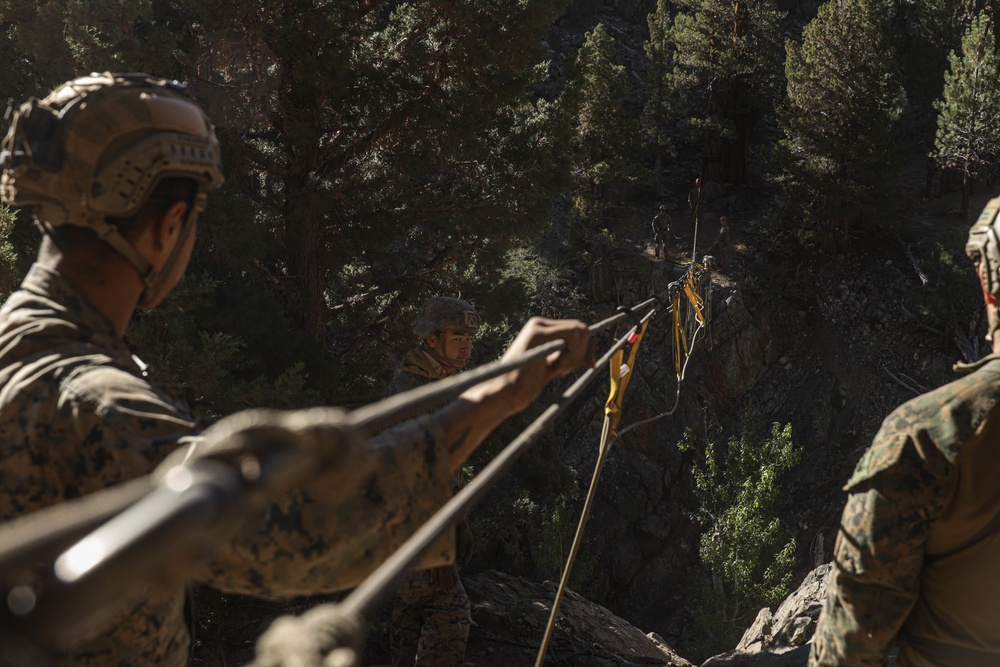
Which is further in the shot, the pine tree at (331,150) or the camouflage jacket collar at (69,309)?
the pine tree at (331,150)

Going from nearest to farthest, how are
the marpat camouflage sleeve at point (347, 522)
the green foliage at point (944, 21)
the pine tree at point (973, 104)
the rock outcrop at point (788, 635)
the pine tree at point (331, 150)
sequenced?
the marpat camouflage sleeve at point (347, 522)
the rock outcrop at point (788, 635)
the pine tree at point (331, 150)
the pine tree at point (973, 104)
the green foliage at point (944, 21)

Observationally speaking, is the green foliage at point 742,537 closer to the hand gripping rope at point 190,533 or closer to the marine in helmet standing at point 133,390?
the marine in helmet standing at point 133,390

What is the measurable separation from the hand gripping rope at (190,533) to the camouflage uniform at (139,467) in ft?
0.35

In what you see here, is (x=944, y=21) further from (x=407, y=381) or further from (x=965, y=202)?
(x=407, y=381)

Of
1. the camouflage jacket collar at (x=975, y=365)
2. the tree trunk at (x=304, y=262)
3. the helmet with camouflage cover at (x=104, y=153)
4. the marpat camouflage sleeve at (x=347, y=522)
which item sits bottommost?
the tree trunk at (x=304, y=262)

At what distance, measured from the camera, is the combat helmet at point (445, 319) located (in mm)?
5320

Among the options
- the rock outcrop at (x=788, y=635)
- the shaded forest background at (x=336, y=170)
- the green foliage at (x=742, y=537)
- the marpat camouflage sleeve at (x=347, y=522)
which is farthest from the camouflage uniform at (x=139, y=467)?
the green foliage at (x=742, y=537)

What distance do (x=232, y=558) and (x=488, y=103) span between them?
8726 millimetres

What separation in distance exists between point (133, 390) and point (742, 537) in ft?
63.3

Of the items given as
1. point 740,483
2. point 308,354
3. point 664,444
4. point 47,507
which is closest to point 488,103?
point 308,354

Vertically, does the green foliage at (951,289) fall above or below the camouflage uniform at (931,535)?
below

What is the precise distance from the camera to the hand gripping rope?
2.73 feet

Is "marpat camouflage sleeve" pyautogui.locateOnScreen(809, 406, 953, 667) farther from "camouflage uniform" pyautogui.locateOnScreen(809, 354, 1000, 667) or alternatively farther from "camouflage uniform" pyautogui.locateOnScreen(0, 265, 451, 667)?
"camouflage uniform" pyautogui.locateOnScreen(0, 265, 451, 667)

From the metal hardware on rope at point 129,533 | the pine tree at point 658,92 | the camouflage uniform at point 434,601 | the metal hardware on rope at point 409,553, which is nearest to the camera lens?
the metal hardware on rope at point 129,533
